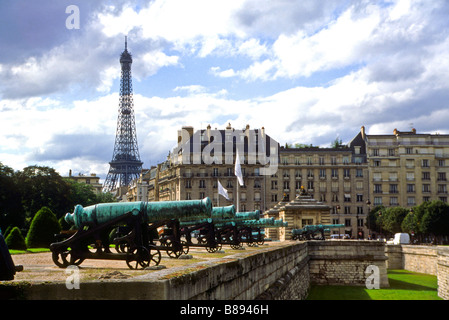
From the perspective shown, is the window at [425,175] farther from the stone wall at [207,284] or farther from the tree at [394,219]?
the stone wall at [207,284]

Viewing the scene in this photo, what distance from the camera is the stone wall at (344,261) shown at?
40719mm

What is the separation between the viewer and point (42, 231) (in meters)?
29.6

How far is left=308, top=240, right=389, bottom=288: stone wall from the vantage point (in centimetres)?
4072

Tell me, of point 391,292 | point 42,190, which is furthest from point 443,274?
point 42,190

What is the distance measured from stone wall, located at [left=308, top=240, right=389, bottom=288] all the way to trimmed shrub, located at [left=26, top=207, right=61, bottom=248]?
18.7 meters

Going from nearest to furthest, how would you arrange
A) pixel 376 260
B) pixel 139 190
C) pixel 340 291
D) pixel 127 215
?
pixel 127 215
pixel 340 291
pixel 376 260
pixel 139 190

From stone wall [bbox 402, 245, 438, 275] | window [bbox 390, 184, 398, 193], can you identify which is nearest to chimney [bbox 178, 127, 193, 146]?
window [bbox 390, 184, 398, 193]

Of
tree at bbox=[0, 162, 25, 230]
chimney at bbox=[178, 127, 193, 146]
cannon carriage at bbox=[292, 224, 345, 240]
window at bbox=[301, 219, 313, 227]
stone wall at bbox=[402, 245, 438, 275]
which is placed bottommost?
stone wall at bbox=[402, 245, 438, 275]

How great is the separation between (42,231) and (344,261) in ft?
72.3

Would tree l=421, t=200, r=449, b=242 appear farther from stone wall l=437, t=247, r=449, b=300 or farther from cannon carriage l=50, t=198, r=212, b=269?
cannon carriage l=50, t=198, r=212, b=269
